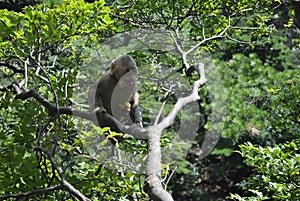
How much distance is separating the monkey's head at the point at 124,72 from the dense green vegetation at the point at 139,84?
290 millimetres

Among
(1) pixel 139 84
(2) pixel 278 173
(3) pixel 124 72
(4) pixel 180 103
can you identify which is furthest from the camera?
(1) pixel 139 84

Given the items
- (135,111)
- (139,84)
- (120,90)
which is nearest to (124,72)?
(120,90)

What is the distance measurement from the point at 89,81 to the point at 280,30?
6.52 m

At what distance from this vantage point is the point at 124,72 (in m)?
3.76

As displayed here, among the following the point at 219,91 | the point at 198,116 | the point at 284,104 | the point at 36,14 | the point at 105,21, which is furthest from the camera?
the point at 198,116

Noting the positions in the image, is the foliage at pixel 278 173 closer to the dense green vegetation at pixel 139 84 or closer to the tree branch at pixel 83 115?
the dense green vegetation at pixel 139 84

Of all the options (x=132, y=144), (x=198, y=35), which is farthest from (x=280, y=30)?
(x=132, y=144)

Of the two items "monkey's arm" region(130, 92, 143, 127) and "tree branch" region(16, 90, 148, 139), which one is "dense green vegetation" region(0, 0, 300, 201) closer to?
"tree branch" region(16, 90, 148, 139)

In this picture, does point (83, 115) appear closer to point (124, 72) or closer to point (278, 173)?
point (124, 72)

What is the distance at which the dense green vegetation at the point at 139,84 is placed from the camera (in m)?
2.77

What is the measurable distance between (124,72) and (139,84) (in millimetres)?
687

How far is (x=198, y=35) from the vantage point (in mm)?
4504

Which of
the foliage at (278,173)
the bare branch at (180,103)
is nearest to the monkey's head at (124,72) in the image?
the bare branch at (180,103)

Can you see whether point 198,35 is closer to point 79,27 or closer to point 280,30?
point 79,27
